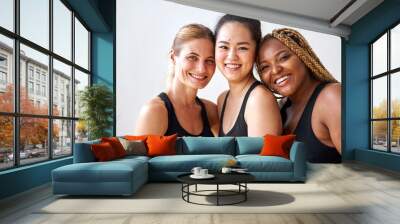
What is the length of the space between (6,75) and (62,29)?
216 cm

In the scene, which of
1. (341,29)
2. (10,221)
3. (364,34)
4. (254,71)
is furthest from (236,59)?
(10,221)

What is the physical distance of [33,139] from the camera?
5504mm

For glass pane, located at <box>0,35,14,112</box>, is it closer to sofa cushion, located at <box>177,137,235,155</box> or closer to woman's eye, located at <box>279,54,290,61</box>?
sofa cushion, located at <box>177,137,235,155</box>

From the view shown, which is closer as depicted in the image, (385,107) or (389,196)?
(389,196)

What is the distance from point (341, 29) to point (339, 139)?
242 centimetres

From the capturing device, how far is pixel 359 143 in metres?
8.73

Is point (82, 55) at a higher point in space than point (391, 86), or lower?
higher

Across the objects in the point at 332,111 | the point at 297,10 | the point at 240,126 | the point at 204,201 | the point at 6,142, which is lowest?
the point at 204,201

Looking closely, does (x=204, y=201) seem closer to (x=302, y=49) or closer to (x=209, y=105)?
(x=209, y=105)

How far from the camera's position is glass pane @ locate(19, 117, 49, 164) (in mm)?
5184

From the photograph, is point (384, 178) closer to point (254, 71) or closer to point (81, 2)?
point (254, 71)

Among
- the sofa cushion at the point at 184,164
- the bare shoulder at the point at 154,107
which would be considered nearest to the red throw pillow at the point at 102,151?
the sofa cushion at the point at 184,164

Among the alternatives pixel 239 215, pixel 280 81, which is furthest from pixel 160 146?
pixel 280 81

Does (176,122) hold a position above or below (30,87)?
below
